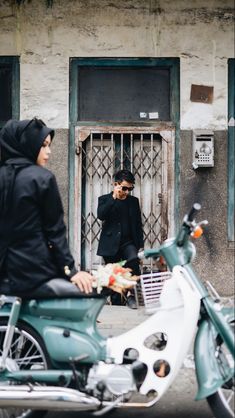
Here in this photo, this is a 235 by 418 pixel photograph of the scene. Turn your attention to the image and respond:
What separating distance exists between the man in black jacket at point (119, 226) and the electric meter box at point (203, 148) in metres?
1.00

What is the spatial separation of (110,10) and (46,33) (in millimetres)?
883

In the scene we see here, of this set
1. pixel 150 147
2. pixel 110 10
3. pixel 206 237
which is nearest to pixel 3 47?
pixel 110 10

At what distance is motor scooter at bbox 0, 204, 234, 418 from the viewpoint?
4895mm

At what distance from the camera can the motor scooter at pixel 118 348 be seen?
4895 mm

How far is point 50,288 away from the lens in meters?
5.03

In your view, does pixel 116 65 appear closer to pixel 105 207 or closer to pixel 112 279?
pixel 105 207

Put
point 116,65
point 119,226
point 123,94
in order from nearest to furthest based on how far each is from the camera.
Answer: point 119,226 → point 116,65 → point 123,94

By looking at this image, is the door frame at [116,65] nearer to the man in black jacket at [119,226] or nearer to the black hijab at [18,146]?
the man in black jacket at [119,226]

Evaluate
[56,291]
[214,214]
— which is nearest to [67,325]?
[56,291]

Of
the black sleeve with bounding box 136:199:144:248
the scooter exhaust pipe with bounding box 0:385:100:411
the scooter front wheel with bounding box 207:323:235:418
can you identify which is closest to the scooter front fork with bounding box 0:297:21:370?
the scooter exhaust pipe with bounding box 0:385:100:411

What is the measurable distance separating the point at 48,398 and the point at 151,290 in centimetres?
96

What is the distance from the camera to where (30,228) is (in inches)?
199

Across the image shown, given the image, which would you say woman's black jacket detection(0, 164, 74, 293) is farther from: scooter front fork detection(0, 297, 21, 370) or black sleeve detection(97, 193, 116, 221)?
black sleeve detection(97, 193, 116, 221)

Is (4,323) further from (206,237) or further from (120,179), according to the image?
(206,237)
